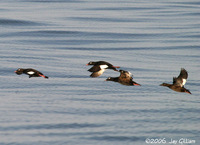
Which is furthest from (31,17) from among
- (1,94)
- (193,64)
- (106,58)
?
(1,94)

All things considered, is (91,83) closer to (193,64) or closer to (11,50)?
(193,64)

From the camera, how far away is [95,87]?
3875cm

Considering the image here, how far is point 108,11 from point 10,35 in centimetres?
3693

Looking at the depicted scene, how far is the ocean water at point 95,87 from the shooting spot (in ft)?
93.9

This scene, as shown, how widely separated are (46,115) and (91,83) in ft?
29.2

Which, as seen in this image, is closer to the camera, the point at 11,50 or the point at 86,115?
the point at 86,115

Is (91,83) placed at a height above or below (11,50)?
below

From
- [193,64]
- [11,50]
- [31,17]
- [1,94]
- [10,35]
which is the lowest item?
[1,94]

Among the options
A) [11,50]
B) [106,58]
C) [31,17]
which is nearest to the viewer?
[106,58]

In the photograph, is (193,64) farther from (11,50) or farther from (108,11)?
(108,11)

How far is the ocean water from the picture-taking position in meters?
28.6

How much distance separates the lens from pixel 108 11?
331 feet

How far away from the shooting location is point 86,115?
104 feet

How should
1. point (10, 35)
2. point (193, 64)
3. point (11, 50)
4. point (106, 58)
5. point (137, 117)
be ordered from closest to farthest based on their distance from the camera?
point (137, 117) → point (193, 64) → point (106, 58) → point (11, 50) → point (10, 35)
